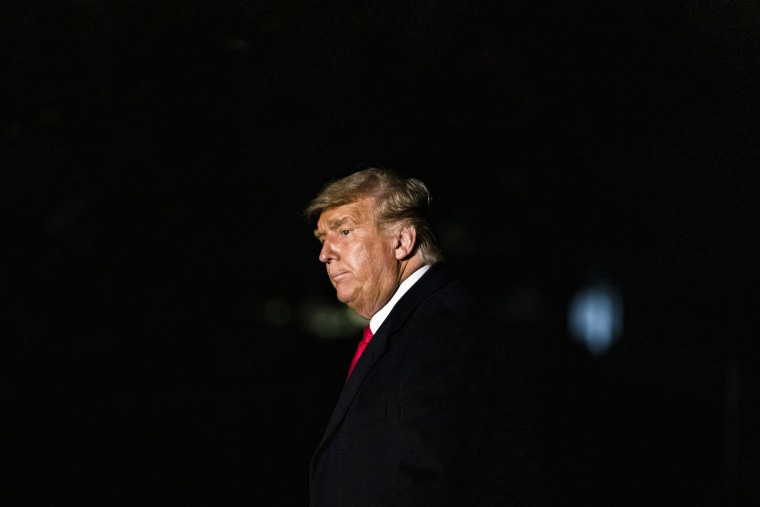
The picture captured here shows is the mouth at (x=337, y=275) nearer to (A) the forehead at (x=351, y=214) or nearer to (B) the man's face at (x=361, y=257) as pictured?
(B) the man's face at (x=361, y=257)

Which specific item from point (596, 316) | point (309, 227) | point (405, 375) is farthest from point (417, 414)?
point (596, 316)

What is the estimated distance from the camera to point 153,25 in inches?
239

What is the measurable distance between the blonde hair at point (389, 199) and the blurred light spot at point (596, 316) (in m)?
17.9

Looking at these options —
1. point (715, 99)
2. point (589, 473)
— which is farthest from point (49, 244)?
point (715, 99)

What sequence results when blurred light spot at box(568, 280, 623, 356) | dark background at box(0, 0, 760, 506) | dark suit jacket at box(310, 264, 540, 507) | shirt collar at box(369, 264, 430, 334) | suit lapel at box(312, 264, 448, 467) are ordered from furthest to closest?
blurred light spot at box(568, 280, 623, 356), dark background at box(0, 0, 760, 506), shirt collar at box(369, 264, 430, 334), suit lapel at box(312, 264, 448, 467), dark suit jacket at box(310, 264, 540, 507)

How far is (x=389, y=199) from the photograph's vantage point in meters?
2.69

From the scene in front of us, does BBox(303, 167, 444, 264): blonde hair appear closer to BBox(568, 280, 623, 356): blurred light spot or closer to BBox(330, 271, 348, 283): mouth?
BBox(330, 271, 348, 283): mouth

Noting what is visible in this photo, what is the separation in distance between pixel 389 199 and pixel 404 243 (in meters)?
0.14

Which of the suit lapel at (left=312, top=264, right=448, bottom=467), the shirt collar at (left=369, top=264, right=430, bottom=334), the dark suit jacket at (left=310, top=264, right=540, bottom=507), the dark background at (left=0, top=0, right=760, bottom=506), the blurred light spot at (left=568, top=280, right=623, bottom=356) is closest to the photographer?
the dark suit jacket at (left=310, top=264, right=540, bottom=507)

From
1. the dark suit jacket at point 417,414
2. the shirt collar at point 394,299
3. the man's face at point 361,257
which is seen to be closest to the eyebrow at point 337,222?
the man's face at point 361,257

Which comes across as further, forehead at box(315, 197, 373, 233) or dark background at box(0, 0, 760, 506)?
dark background at box(0, 0, 760, 506)

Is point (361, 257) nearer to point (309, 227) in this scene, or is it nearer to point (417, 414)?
point (417, 414)

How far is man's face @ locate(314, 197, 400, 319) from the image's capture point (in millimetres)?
2656

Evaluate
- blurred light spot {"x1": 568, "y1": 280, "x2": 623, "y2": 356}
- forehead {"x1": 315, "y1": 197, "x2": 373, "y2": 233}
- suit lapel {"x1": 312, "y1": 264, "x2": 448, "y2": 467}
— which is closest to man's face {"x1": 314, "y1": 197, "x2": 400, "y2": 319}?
forehead {"x1": 315, "y1": 197, "x2": 373, "y2": 233}
